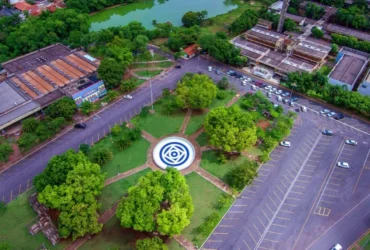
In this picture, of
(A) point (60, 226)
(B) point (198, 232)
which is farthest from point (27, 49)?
(B) point (198, 232)

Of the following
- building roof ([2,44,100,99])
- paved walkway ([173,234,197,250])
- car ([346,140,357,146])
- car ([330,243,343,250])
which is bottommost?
paved walkway ([173,234,197,250])

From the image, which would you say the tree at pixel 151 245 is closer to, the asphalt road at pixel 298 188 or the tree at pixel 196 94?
the asphalt road at pixel 298 188

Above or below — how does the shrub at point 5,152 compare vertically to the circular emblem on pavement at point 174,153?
above

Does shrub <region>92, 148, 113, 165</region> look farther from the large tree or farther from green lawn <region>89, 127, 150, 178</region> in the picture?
the large tree

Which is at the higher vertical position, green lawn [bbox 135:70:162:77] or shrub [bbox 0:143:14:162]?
green lawn [bbox 135:70:162:77]

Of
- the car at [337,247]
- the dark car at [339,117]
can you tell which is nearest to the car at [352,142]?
the dark car at [339,117]

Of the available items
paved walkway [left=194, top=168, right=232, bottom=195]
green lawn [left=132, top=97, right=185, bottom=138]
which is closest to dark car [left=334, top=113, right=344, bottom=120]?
paved walkway [left=194, top=168, right=232, bottom=195]
